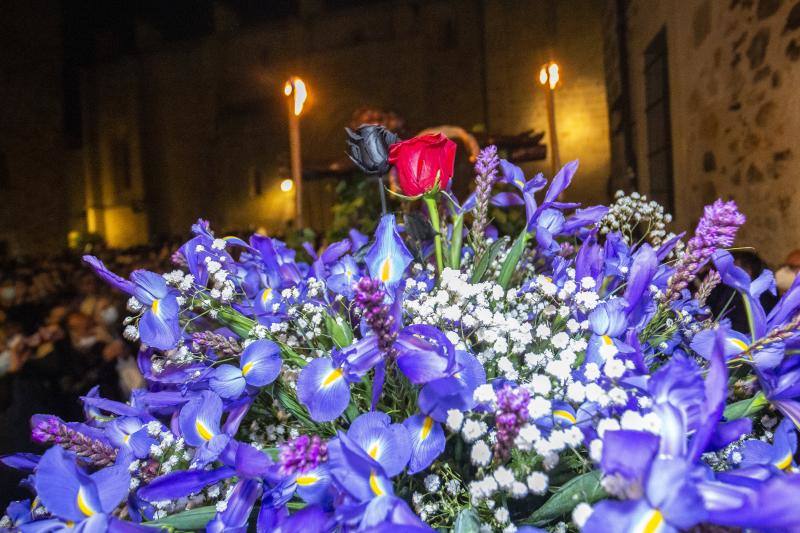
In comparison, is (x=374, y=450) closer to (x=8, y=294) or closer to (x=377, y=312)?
(x=377, y=312)

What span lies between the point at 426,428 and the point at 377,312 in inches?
7.1

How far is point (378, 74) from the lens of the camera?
62.5ft

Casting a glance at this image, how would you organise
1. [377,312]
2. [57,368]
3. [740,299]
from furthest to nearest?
[57,368]
[740,299]
[377,312]

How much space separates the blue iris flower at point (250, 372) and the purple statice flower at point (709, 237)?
0.57m

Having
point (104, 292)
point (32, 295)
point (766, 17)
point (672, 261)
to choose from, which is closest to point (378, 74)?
point (32, 295)

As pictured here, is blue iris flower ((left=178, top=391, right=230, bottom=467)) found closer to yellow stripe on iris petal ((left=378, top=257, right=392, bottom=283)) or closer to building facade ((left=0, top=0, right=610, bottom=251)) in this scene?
yellow stripe on iris petal ((left=378, top=257, right=392, bottom=283))

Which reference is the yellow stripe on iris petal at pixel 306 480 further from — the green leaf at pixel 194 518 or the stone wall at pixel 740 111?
the stone wall at pixel 740 111

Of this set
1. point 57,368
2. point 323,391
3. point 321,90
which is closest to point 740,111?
point 323,391

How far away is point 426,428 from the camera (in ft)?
2.23

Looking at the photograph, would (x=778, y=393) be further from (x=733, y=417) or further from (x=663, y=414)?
(x=663, y=414)

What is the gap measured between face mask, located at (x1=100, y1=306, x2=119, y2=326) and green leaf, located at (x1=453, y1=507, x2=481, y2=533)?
154 inches

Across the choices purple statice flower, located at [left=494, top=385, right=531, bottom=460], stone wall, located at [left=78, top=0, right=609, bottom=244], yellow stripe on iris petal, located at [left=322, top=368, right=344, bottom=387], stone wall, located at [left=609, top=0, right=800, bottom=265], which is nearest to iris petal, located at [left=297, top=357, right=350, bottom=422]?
yellow stripe on iris petal, located at [left=322, top=368, right=344, bottom=387]

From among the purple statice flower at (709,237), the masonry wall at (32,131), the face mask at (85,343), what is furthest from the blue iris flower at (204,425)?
the masonry wall at (32,131)

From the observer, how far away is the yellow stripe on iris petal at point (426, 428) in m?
0.67
